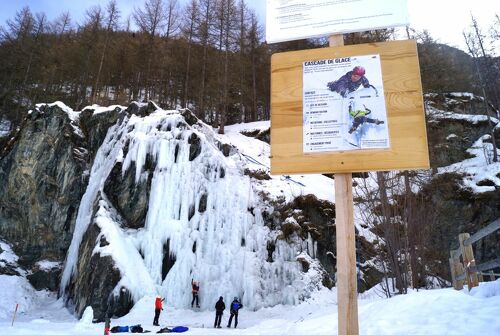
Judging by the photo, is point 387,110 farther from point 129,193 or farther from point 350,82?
point 129,193

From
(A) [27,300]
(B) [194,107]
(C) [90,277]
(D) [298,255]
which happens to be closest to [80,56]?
(B) [194,107]

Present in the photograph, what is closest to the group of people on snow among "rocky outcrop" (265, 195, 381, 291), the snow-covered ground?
the snow-covered ground

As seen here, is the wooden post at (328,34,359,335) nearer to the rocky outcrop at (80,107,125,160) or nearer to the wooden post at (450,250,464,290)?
the wooden post at (450,250,464,290)

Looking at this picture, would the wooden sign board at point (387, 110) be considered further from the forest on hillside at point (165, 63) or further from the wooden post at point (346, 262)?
the forest on hillside at point (165, 63)

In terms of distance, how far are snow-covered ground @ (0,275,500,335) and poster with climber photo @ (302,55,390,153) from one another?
2.63 m

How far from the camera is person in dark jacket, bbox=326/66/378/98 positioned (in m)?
2.41

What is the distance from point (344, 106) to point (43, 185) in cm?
2011

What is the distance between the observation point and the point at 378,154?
2.29 metres

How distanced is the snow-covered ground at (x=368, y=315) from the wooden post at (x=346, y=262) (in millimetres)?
2202

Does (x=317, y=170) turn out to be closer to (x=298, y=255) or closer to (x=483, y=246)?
(x=298, y=255)

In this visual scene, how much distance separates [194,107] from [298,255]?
21.7 metres

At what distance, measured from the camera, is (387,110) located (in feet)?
7.69

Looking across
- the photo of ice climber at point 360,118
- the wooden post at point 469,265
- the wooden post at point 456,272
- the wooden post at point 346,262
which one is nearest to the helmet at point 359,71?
the photo of ice climber at point 360,118

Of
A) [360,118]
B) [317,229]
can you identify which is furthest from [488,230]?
[317,229]
